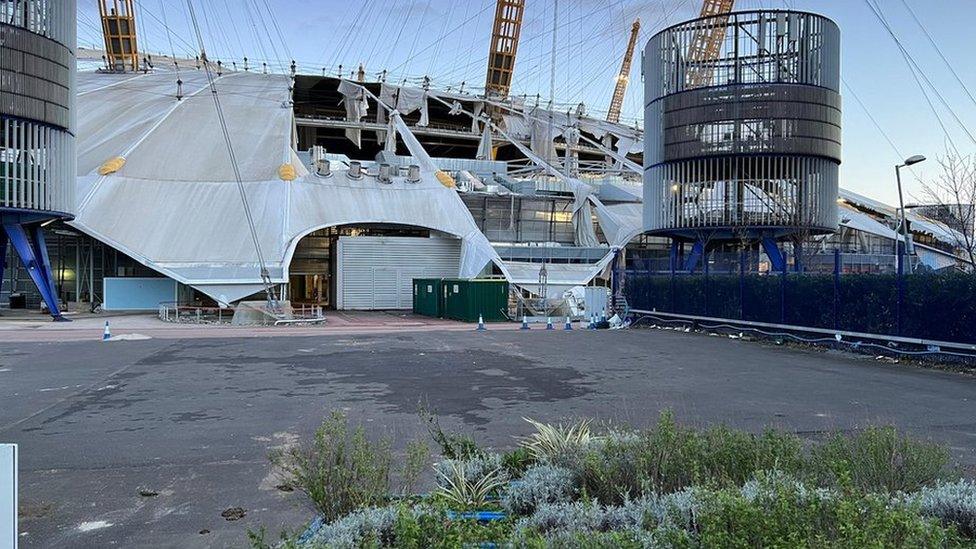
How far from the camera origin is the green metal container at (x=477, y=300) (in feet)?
109

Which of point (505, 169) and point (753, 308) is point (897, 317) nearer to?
point (753, 308)

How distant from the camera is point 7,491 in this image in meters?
2.94

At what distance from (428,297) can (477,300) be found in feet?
14.9

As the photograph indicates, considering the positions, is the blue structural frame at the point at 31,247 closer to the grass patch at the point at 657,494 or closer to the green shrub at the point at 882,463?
the grass patch at the point at 657,494

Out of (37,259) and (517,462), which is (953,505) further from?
(37,259)

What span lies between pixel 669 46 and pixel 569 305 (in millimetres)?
14027

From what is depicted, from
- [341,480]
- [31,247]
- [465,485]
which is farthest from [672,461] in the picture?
[31,247]

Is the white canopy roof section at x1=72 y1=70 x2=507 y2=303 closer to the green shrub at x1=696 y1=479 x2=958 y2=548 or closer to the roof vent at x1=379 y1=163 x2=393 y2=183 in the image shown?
the roof vent at x1=379 y1=163 x2=393 y2=183

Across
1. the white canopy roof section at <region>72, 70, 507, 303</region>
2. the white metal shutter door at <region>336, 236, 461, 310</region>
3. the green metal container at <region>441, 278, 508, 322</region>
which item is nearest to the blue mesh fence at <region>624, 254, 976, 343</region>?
the green metal container at <region>441, 278, 508, 322</region>

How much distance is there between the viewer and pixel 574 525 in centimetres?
420

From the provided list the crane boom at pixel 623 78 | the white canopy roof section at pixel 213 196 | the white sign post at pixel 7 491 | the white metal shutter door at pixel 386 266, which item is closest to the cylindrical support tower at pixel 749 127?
the white canopy roof section at pixel 213 196

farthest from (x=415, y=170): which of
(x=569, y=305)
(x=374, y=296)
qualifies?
(x=569, y=305)

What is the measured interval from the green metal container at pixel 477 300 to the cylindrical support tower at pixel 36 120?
1775 centimetres

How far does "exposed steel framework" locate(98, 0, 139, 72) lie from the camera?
3287 inches
